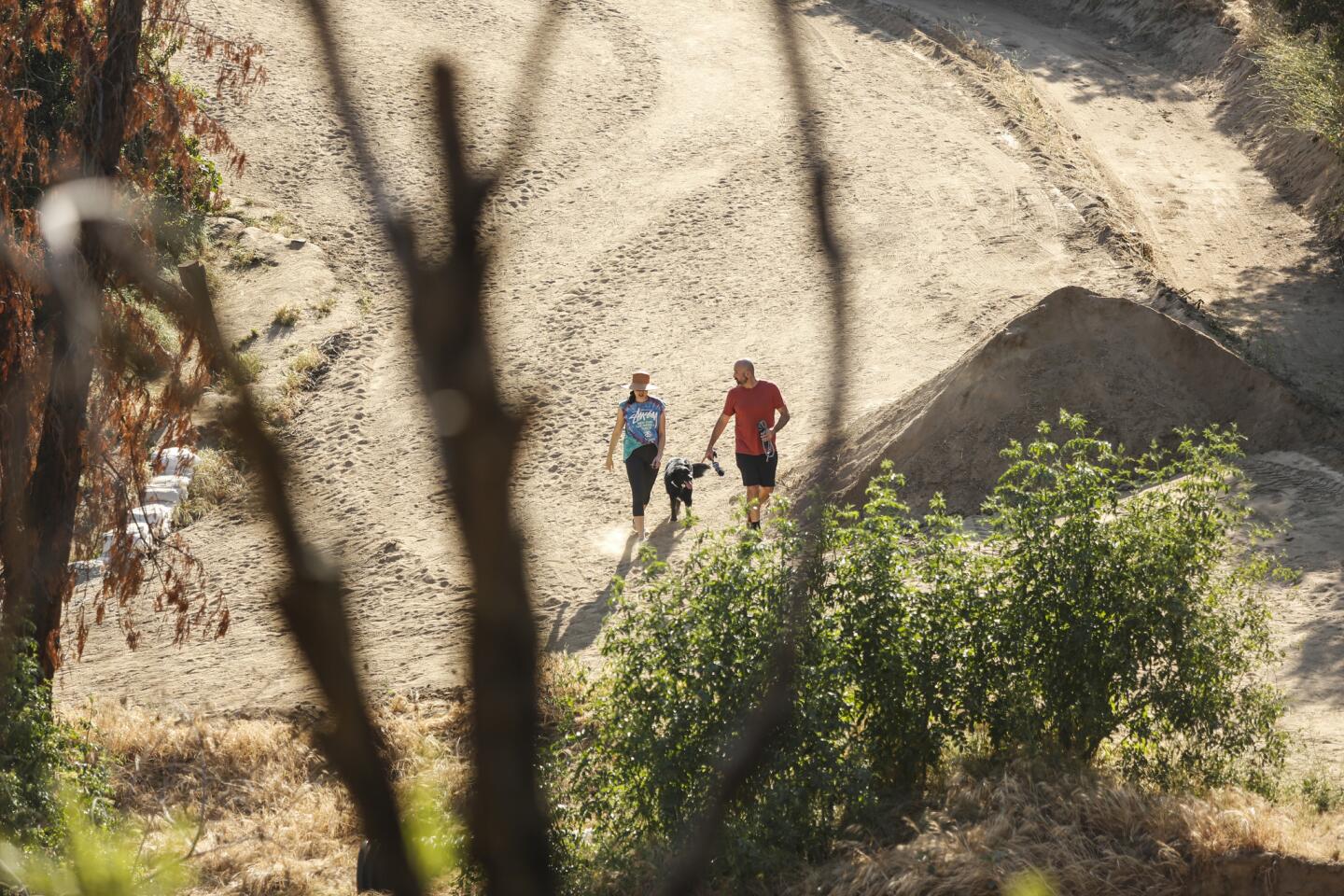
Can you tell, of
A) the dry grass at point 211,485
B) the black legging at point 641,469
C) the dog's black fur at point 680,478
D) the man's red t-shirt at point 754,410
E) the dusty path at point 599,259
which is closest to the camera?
the man's red t-shirt at point 754,410

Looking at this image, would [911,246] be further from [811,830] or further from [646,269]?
[811,830]

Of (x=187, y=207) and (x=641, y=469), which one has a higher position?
(x=187, y=207)

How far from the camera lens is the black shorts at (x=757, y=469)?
40.1 feet

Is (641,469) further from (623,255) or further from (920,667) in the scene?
(623,255)

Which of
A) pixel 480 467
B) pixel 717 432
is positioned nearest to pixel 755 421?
pixel 717 432

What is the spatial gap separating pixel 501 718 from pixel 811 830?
2.48 m

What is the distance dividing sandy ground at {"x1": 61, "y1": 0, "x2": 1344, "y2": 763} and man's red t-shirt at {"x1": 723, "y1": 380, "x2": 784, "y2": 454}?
4.36 ft

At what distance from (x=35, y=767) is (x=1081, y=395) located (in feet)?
30.7

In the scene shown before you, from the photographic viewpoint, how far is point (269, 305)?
2125 cm

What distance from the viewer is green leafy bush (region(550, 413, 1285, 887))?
6.83 metres

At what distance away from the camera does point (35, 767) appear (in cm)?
823

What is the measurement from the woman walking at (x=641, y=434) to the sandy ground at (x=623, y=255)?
751mm

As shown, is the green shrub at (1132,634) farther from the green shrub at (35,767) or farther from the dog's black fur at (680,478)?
the dog's black fur at (680,478)

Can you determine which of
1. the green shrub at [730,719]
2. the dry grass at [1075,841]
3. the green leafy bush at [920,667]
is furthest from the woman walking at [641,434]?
the dry grass at [1075,841]
